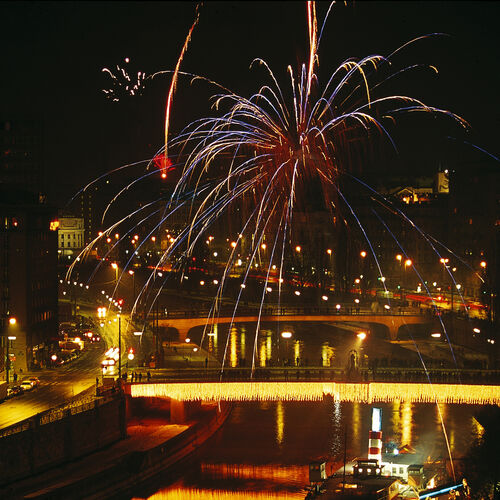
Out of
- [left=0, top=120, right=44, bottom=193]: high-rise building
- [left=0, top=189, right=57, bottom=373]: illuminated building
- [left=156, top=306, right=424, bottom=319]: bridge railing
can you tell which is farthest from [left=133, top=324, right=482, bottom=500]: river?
[left=0, top=120, right=44, bottom=193]: high-rise building

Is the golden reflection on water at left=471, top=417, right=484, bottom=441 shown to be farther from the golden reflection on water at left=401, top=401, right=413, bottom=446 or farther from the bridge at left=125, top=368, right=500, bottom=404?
the golden reflection on water at left=401, top=401, right=413, bottom=446

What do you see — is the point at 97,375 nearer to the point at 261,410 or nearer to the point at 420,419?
the point at 261,410

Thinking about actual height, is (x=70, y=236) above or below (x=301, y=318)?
above

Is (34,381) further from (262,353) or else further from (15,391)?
(262,353)

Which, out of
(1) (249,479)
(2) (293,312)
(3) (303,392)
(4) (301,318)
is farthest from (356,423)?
(2) (293,312)

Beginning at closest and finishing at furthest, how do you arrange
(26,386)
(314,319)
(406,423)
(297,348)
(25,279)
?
(26,386) < (406,423) < (25,279) < (314,319) < (297,348)

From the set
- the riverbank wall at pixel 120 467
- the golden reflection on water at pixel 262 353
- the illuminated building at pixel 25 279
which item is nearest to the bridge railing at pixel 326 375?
the riverbank wall at pixel 120 467
